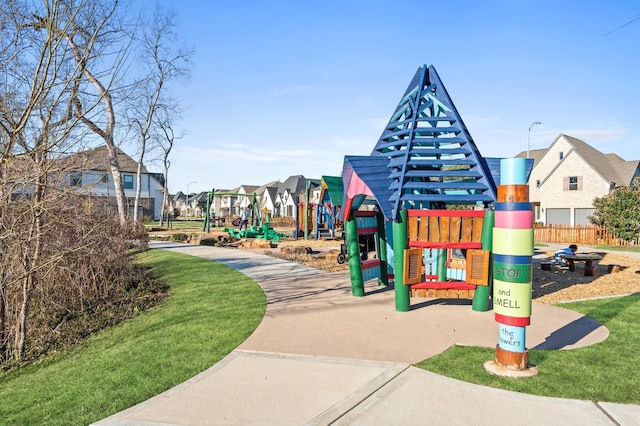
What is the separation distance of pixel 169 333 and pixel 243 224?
21.8 m

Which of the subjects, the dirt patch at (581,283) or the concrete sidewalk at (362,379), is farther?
the dirt patch at (581,283)

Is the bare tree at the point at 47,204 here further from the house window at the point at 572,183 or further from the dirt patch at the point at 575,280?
the house window at the point at 572,183

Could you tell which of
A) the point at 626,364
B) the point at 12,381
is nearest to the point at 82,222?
the point at 12,381

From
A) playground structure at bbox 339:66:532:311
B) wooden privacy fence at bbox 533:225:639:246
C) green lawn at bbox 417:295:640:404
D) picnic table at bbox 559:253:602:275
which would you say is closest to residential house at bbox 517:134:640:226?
wooden privacy fence at bbox 533:225:639:246

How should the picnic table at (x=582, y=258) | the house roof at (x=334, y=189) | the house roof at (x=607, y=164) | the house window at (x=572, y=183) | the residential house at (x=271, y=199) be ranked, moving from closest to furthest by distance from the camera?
the house roof at (x=334, y=189) → the picnic table at (x=582, y=258) → the house roof at (x=607, y=164) → the house window at (x=572, y=183) → the residential house at (x=271, y=199)

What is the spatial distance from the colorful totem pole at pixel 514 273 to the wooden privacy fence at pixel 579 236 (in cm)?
2454

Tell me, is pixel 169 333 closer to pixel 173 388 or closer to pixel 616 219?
pixel 173 388

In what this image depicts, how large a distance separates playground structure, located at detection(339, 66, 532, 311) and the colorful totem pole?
1.78m

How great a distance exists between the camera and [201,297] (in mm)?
8977

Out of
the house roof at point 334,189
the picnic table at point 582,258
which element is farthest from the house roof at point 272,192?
the house roof at point 334,189

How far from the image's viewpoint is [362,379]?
446cm

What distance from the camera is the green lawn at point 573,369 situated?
419 cm

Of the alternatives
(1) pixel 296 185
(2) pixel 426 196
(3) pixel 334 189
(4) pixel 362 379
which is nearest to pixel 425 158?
(2) pixel 426 196

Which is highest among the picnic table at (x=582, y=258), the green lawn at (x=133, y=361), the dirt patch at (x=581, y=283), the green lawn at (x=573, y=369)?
the picnic table at (x=582, y=258)
